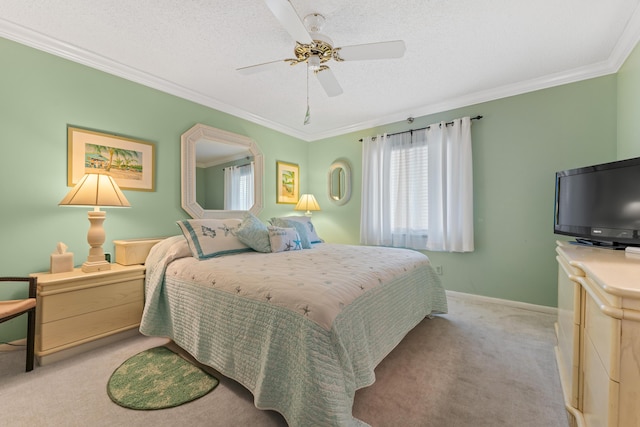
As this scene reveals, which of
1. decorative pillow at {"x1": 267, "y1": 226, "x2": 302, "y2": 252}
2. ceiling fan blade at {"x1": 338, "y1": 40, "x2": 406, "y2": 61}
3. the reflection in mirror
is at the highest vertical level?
ceiling fan blade at {"x1": 338, "y1": 40, "x2": 406, "y2": 61}

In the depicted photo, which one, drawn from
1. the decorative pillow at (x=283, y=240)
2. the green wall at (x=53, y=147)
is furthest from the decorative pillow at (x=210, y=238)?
the green wall at (x=53, y=147)

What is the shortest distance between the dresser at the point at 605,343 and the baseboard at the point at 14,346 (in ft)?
11.5

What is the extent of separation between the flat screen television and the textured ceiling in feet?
3.86

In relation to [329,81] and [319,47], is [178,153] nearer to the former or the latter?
[329,81]

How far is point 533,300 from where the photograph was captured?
9.35ft

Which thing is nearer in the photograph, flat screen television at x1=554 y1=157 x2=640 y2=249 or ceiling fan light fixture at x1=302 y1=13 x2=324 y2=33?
flat screen television at x1=554 y1=157 x2=640 y2=249

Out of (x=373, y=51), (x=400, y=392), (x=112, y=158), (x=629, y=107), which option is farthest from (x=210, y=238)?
(x=629, y=107)

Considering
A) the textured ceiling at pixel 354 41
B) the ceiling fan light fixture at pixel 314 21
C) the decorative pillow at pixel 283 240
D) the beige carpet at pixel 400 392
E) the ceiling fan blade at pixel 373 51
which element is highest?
the textured ceiling at pixel 354 41

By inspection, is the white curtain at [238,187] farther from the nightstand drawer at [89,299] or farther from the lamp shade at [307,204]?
the nightstand drawer at [89,299]

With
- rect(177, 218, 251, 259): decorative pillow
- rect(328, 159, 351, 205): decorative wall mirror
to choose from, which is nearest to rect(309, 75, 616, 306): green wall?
rect(328, 159, 351, 205): decorative wall mirror

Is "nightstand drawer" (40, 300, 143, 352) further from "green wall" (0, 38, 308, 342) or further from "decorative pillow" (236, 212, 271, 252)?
"decorative pillow" (236, 212, 271, 252)

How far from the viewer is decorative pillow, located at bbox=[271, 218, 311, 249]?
3008 mm

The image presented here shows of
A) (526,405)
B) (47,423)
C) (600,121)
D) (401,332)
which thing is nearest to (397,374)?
(401,332)

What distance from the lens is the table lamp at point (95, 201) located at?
79.5 inches
